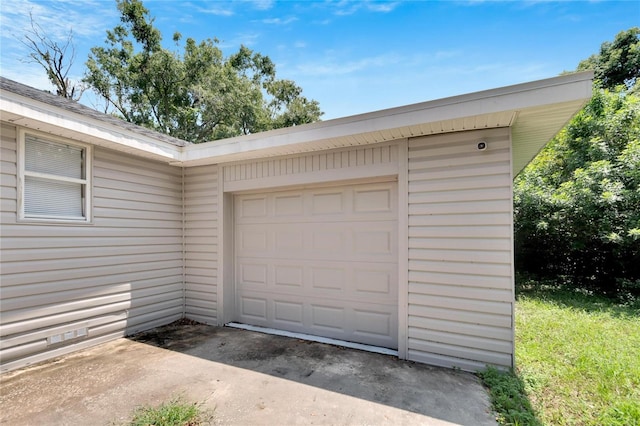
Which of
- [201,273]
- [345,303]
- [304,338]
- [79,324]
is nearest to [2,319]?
[79,324]

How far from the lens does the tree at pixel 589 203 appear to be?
586 cm

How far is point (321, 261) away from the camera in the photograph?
399 centimetres

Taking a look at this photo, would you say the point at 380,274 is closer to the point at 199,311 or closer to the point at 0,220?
the point at 199,311

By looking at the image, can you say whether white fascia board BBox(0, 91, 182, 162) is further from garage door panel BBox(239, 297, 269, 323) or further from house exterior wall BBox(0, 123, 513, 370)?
garage door panel BBox(239, 297, 269, 323)

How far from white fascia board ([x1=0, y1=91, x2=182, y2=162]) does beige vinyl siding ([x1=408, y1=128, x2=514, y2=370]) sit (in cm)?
337

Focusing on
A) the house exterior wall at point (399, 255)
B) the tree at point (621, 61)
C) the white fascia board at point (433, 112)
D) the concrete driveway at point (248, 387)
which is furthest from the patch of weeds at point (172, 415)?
the tree at point (621, 61)

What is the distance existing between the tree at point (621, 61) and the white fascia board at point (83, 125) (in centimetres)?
1582

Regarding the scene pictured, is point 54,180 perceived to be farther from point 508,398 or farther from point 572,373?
point 572,373

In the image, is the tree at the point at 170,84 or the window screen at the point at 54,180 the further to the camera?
the tree at the point at 170,84

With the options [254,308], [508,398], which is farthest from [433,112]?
[254,308]

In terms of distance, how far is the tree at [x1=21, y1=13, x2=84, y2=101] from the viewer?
9.15m

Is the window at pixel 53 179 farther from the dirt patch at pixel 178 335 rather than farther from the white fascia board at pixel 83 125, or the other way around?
the dirt patch at pixel 178 335

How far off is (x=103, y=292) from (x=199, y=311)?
4.52 feet

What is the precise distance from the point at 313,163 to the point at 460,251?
2.06m
